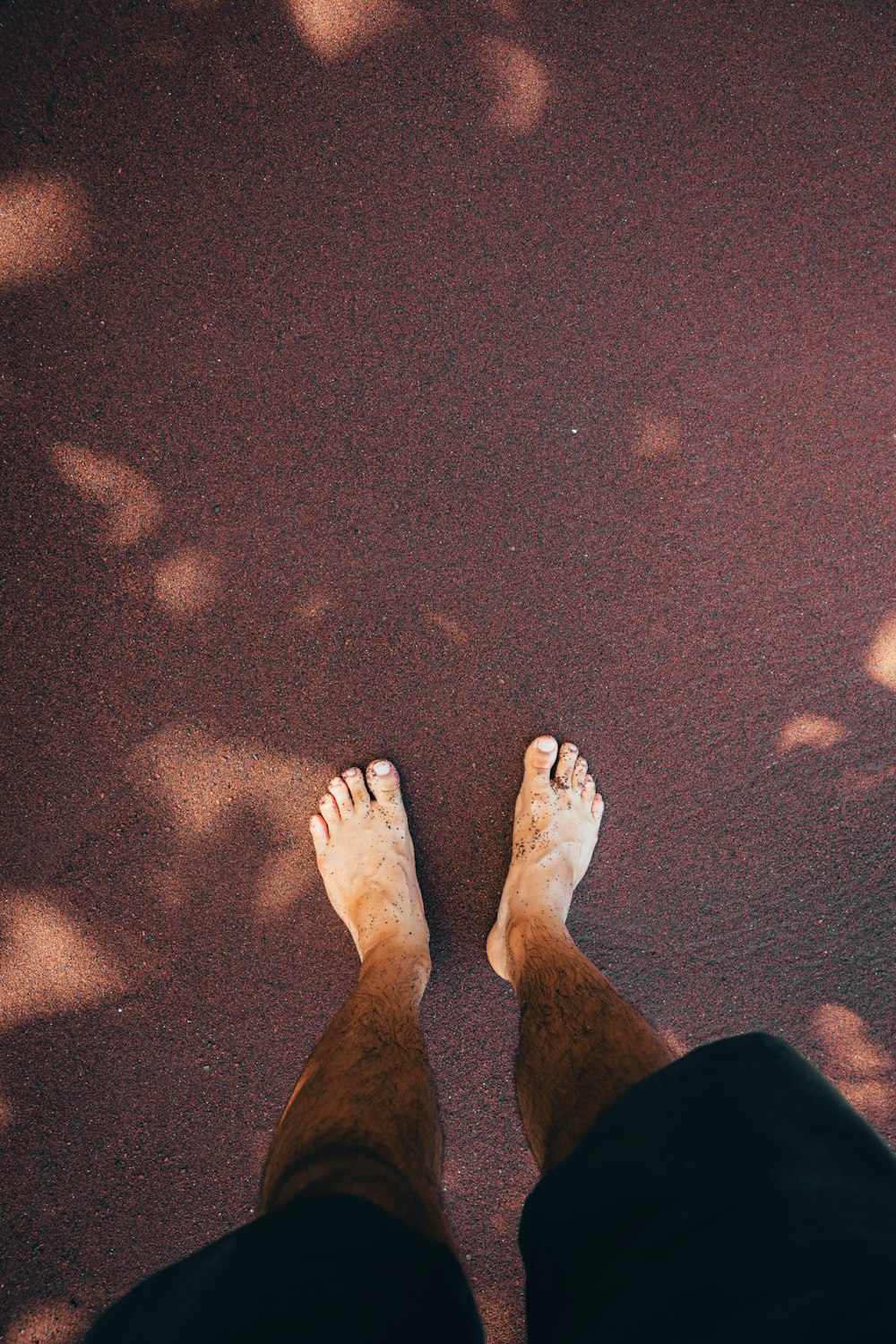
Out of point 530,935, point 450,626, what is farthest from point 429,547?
point 530,935

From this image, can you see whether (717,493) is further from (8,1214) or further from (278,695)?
(8,1214)

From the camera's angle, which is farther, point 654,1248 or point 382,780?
point 382,780

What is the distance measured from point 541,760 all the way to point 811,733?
0.86m

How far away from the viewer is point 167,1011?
85.0 inches

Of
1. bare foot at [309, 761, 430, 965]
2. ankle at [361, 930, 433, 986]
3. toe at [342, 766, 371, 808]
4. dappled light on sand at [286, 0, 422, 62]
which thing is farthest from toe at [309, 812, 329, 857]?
dappled light on sand at [286, 0, 422, 62]

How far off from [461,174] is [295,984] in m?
2.51

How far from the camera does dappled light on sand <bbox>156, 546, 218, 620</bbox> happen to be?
2127 mm

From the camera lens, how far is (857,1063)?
225cm

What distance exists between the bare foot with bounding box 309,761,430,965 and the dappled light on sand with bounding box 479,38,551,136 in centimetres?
195

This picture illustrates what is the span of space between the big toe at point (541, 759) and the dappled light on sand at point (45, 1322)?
85.5 inches

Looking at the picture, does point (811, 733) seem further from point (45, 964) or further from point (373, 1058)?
point (45, 964)

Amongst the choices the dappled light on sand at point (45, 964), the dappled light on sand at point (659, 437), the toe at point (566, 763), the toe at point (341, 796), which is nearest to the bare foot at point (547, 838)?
the toe at point (566, 763)

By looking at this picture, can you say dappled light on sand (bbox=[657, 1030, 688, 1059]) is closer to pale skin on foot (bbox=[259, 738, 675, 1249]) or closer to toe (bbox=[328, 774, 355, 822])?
pale skin on foot (bbox=[259, 738, 675, 1249])

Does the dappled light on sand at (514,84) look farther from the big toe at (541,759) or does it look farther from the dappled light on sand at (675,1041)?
the dappled light on sand at (675,1041)
